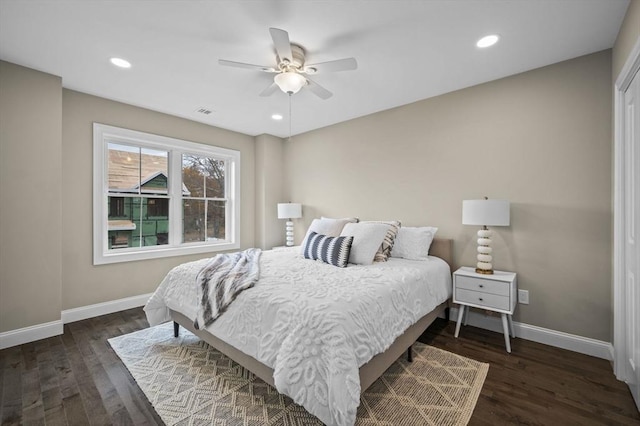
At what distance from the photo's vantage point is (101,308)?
3328mm

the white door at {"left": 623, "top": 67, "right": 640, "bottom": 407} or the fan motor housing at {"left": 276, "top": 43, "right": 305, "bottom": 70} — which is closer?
the white door at {"left": 623, "top": 67, "right": 640, "bottom": 407}

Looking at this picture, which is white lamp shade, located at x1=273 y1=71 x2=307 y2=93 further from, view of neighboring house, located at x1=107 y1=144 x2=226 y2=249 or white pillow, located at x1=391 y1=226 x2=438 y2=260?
view of neighboring house, located at x1=107 y1=144 x2=226 y2=249

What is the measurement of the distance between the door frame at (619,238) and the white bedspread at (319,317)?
1.27 m

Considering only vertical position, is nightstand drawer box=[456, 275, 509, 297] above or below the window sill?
below

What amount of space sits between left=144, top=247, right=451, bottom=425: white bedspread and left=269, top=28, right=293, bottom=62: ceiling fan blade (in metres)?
1.72

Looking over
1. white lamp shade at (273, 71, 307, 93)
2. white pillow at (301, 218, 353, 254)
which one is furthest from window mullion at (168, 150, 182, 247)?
white lamp shade at (273, 71, 307, 93)

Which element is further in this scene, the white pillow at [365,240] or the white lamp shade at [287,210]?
the white lamp shade at [287,210]

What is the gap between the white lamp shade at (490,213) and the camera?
252cm

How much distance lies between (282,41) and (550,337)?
3.45 meters

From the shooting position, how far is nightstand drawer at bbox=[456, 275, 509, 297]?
2.44 m

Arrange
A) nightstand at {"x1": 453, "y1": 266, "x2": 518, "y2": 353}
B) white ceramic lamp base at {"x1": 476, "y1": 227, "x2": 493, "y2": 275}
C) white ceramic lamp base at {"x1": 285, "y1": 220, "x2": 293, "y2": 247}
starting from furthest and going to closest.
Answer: white ceramic lamp base at {"x1": 285, "y1": 220, "x2": 293, "y2": 247} < white ceramic lamp base at {"x1": 476, "y1": 227, "x2": 493, "y2": 275} < nightstand at {"x1": 453, "y1": 266, "x2": 518, "y2": 353}

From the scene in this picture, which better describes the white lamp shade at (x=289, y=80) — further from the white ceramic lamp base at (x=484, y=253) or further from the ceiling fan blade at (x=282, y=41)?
the white ceramic lamp base at (x=484, y=253)

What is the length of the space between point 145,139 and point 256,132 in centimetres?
172

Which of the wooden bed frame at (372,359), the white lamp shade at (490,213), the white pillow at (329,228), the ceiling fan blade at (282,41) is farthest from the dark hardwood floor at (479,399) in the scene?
the ceiling fan blade at (282,41)
